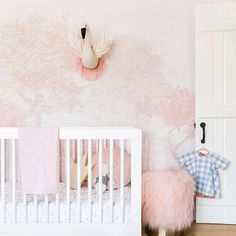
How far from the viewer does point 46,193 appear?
2.03 m

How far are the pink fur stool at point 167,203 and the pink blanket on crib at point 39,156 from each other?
2.12 ft

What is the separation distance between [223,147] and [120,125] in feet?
2.77

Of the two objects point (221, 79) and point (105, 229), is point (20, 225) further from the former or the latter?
point (221, 79)

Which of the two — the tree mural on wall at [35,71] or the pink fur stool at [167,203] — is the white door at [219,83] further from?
the tree mural on wall at [35,71]

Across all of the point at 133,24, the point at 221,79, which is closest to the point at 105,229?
the point at 221,79

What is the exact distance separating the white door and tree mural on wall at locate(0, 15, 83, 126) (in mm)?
1017

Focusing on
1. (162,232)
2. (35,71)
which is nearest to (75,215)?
(162,232)

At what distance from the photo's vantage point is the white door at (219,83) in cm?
253

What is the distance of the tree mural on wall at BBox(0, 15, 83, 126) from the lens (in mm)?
2783

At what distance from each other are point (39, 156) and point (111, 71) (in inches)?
41.6

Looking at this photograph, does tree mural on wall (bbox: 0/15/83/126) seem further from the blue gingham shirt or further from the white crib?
the blue gingham shirt

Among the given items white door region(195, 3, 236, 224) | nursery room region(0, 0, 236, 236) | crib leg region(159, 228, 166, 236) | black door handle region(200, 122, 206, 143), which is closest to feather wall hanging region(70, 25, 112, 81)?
nursery room region(0, 0, 236, 236)

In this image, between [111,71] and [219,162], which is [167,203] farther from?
[111,71]

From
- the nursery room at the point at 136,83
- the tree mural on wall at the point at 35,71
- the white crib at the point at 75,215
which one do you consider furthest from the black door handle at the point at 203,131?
the tree mural on wall at the point at 35,71
